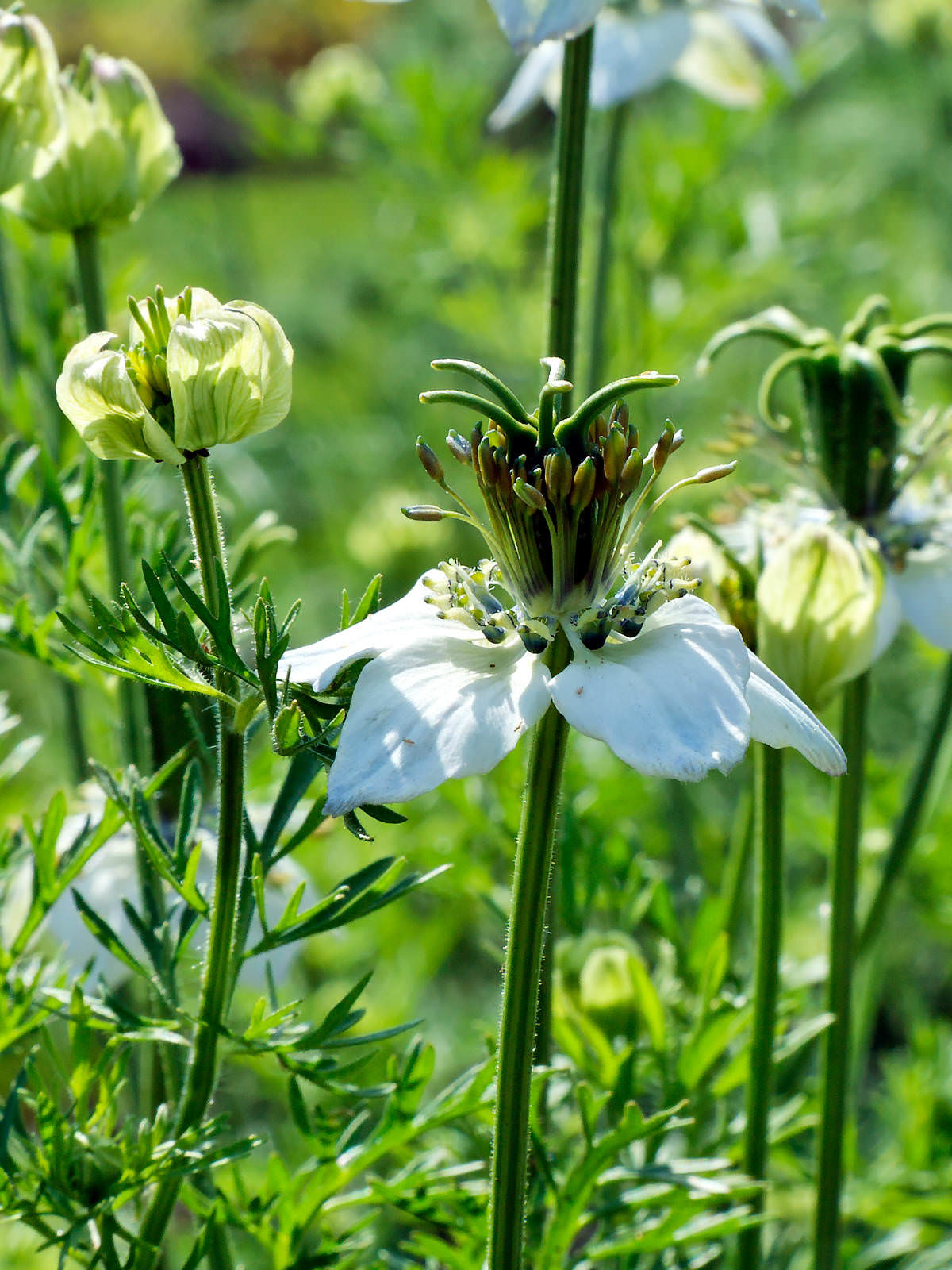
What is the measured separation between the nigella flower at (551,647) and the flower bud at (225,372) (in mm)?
57

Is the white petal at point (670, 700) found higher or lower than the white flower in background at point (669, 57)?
lower

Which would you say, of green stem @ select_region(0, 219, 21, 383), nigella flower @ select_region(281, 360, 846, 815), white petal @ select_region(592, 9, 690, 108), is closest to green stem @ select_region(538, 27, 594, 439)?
nigella flower @ select_region(281, 360, 846, 815)

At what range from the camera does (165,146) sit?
2.34 ft

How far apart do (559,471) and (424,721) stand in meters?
0.10

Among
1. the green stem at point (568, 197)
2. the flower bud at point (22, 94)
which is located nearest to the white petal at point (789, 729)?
the green stem at point (568, 197)

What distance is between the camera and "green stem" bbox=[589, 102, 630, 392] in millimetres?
952

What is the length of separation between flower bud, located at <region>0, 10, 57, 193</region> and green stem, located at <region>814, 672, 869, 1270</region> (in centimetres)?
46

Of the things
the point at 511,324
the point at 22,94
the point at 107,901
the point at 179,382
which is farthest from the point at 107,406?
the point at 511,324

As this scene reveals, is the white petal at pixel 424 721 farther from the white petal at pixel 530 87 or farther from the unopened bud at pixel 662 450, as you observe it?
the white petal at pixel 530 87

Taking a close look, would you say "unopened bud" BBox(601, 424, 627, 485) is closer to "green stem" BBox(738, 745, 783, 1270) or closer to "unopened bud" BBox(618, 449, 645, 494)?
"unopened bud" BBox(618, 449, 645, 494)

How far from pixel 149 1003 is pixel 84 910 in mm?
342

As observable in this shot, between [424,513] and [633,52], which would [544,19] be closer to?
[424,513]

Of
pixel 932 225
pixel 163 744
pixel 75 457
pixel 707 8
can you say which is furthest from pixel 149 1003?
pixel 932 225

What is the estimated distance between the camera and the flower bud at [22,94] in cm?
61
